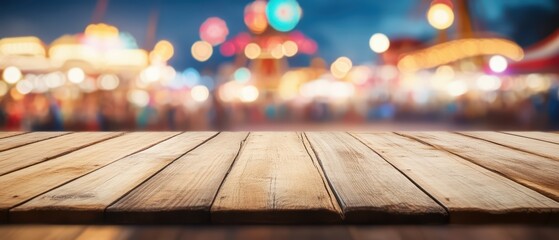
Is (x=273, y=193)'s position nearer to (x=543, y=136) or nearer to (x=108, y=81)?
(x=543, y=136)

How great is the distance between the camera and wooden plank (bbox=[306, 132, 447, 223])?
836 millimetres

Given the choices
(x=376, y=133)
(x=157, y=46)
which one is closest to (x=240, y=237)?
(x=376, y=133)

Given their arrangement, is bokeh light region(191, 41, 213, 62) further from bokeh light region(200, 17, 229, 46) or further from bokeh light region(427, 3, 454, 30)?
bokeh light region(427, 3, 454, 30)

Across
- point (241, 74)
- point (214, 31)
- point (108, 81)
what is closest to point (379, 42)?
point (214, 31)

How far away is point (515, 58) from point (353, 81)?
24.7 meters

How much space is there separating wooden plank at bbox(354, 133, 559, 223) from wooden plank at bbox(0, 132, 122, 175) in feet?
3.16

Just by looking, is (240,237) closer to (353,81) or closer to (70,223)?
(70,223)

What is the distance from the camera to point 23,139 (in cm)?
201

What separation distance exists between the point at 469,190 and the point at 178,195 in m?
0.55

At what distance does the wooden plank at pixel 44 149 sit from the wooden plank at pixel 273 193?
→ 0.56 metres

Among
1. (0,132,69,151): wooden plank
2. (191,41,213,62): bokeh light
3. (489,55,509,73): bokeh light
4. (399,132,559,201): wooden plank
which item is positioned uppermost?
(191,41,213,62): bokeh light

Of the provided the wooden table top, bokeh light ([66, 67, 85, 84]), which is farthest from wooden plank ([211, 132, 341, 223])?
bokeh light ([66, 67, 85, 84])

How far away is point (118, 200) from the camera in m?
0.91

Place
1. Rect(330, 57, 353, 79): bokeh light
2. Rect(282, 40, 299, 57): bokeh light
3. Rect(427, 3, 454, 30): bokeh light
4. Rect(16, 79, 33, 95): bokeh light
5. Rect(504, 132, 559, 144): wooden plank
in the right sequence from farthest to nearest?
Rect(330, 57, 353, 79): bokeh light → Rect(16, 79, 33, 95): bokeh light → Rect(282, 40, 299, 57): bokeh light → Rect(427, 3, 454, 30): bokeh light → Rect(504, 132, 559, 144): wooden plank
